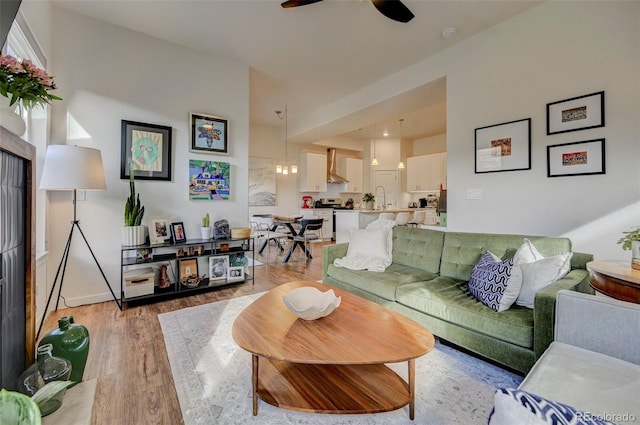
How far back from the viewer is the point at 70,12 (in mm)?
2961

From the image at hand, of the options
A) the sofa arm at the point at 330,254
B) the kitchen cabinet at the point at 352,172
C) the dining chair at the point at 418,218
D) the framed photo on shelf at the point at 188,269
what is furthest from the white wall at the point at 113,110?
the kitchen cabinet at the point at 352,172

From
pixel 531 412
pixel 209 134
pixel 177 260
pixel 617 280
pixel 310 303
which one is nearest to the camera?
pixel 531 412

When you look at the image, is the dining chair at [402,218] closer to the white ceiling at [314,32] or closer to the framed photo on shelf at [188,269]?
the white ceiling at [314,32]

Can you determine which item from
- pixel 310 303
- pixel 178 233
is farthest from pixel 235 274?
pixel 310 303

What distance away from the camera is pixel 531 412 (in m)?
0.47

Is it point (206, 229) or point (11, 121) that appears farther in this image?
point (206, 229)

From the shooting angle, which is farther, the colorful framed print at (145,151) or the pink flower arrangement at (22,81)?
the colorful framed print at (145,151)

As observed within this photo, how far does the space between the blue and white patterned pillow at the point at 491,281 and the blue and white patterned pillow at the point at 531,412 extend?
1.49 m

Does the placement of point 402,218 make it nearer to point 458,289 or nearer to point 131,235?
point 458,289

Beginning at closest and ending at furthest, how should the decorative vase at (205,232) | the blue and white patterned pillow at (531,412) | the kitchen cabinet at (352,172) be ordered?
the blue and white patterned pillow at (531,412) < the decorative vase at (205,232) < the kitchen cabinet at (352,172)

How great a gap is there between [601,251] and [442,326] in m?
1.83

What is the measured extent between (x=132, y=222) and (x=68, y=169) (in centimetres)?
80

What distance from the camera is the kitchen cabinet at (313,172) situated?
7.73 metres

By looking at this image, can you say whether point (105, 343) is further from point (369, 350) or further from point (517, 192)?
point (517, 192)
